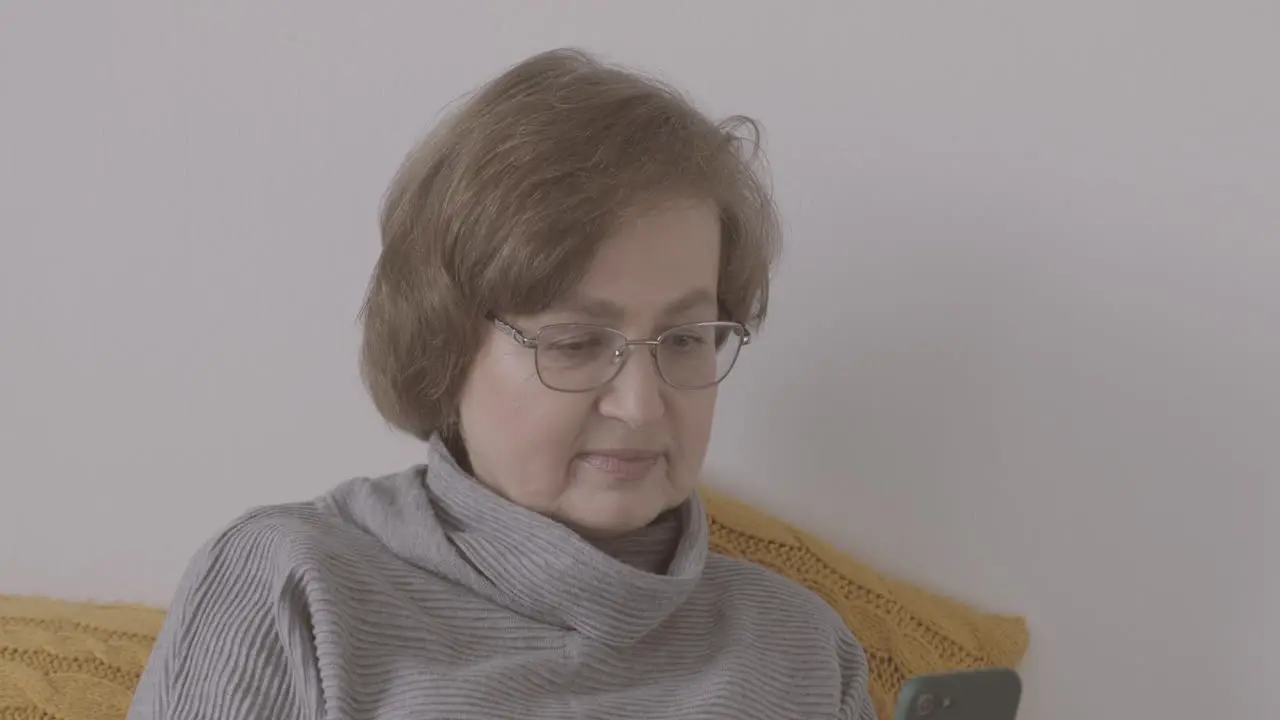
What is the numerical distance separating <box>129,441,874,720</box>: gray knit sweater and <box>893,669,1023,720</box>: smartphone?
8.5 inches

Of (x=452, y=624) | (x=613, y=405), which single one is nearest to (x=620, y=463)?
(x=613, y=405)

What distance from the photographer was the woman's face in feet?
3.40

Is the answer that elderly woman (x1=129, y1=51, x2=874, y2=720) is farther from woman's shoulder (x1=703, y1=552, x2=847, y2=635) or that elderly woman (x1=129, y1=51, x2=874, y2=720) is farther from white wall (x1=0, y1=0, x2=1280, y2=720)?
Answer: white wall (x1=0, y1=0, x2=1280, y2=720)

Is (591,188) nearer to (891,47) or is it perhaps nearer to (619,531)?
(619,531)

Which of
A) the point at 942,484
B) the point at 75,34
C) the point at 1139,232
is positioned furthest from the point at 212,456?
the point at 1139,232

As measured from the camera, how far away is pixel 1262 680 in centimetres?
137

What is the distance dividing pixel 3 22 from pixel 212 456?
1.78 feet

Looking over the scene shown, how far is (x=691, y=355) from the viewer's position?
3.61 feet

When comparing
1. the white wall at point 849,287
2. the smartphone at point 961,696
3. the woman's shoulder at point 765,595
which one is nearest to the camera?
the smartphone at point 961,696

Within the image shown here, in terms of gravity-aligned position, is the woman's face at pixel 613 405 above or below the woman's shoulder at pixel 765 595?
above

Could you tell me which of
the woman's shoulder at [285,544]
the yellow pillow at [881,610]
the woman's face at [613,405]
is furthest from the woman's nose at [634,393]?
the yellow pillow at [881,610]

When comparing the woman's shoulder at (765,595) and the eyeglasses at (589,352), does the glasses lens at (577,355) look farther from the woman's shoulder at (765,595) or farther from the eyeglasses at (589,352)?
the woman's shoulder at (765,595)

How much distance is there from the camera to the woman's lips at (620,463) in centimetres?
107

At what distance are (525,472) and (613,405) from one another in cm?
10
